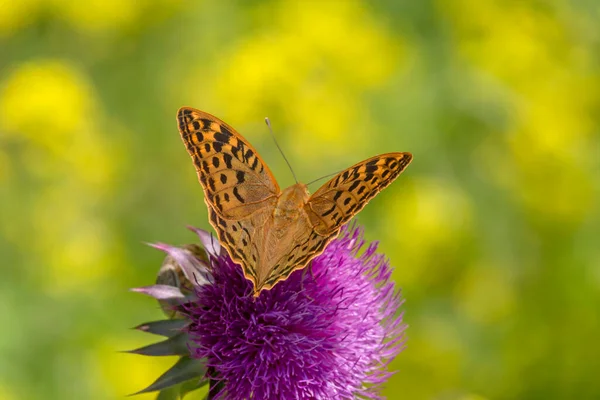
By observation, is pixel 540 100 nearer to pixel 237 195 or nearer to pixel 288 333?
pixel 288 333

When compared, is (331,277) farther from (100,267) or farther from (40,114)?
(40,114)

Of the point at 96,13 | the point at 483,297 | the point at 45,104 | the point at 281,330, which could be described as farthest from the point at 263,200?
the point at 96,13

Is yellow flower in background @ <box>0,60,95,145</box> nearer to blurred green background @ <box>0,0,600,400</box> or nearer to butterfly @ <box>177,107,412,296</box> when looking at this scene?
blurred green background @ <box>0,0,600,400</box>

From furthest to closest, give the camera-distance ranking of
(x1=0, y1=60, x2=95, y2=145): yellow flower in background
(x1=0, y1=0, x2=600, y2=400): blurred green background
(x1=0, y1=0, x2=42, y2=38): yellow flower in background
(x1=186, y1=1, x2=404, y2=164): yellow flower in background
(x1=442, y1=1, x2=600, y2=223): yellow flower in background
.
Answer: (x1=0, y1=0, x2=42, y2=38): yellow flower in background → (x1=442, y1=1, x2=600, y2=223): yellow flower in background → (x1=186, y1=1, x2=404, y2=164): yellow flower in background → (x1=0, y1=60, x2=95, y2=145): yellow flower in background → (x1=0, y1=0, x2=600, y2=400): blurred green background

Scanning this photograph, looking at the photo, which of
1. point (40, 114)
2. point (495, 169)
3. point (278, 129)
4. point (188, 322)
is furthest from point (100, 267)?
point (495, 169)

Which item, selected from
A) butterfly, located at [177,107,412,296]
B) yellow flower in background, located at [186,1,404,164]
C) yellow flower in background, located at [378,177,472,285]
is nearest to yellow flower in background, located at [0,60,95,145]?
yellow flower in background, located at [186,1,404,164]

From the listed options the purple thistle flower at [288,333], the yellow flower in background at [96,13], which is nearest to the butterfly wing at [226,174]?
the purple thistle flower at [288,333]
